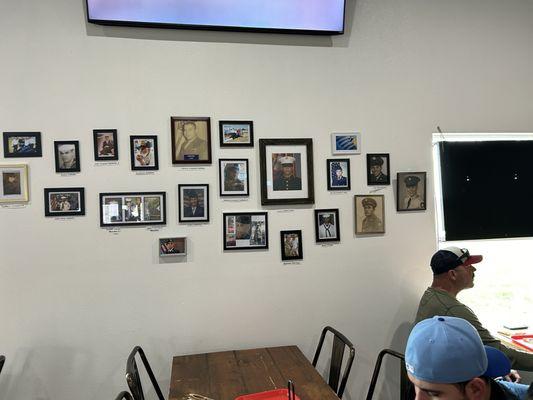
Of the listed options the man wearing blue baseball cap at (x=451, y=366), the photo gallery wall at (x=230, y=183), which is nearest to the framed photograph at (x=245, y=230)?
the photo gallery wall at (x=230, y=183)

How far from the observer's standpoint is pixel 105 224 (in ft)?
6.58

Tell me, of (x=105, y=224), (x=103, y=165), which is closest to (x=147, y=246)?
(x=105, y=224)

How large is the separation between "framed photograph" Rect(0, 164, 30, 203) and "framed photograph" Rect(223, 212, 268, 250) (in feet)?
3.56

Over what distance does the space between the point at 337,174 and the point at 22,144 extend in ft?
5.85

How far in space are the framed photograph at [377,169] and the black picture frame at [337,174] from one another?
0.42 ft

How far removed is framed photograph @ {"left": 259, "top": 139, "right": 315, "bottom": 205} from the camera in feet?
7.03

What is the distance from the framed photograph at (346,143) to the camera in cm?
222

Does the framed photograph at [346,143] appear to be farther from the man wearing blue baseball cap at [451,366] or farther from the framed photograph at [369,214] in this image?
the man wearing blue baseball cap at [451,366]

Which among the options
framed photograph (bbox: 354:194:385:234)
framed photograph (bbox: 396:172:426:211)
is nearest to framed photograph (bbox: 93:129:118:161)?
framed photograph (bbox: 354:194:385:234)

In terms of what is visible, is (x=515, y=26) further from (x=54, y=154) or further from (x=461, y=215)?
(x=54, y=154)

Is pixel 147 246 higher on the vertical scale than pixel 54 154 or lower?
lower

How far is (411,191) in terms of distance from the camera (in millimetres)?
2291

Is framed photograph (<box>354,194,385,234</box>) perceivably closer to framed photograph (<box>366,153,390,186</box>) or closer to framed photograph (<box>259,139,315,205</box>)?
framed photograph (<box>366,153,390,186</box>)

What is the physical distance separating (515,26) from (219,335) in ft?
9.24
